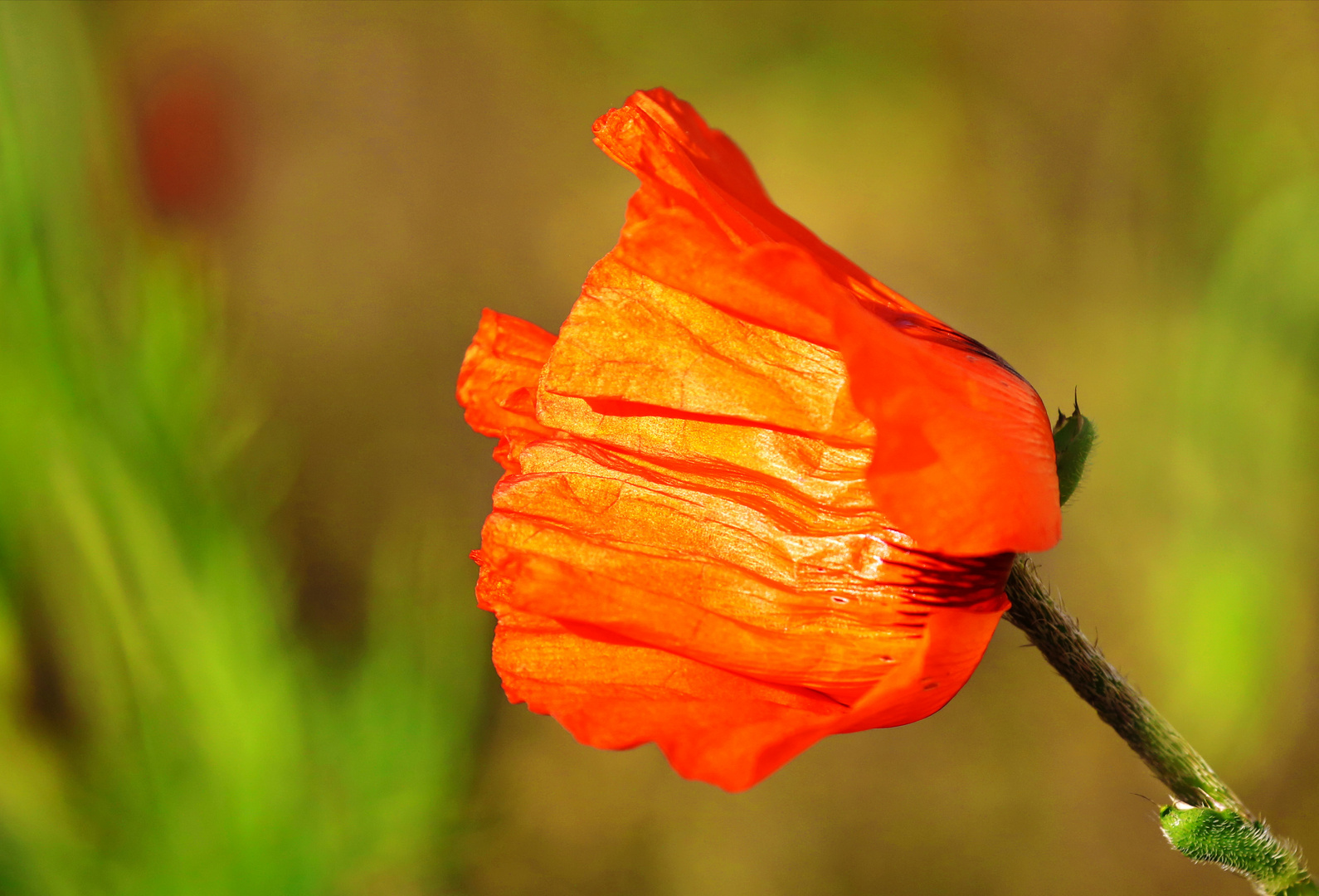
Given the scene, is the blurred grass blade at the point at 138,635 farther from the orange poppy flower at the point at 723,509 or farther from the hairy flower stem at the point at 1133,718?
the hairy flower stem at the point at 1133,718

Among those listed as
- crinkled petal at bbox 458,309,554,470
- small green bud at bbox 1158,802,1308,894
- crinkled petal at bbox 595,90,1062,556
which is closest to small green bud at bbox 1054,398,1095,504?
crinkled petal at bbox 595,90,1062,556

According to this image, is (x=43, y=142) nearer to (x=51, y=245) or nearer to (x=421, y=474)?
(x=51, y=245)

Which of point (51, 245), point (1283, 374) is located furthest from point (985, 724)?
point (51, 245)

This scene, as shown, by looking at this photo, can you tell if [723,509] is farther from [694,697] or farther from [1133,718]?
[1133,718]

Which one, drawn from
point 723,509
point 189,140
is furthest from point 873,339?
point 189,140

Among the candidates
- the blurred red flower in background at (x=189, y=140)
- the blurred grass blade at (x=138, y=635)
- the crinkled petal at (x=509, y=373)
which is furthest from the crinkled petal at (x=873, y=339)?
the blurred red flower in background at (x=189, y=140)

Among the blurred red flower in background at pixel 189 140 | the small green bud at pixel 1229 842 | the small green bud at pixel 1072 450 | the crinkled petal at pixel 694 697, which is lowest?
the blurred red flower in background at pixel 189 140

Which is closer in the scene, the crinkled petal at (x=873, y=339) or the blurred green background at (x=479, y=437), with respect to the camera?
the crinkled petal at (x=873, y=339)
